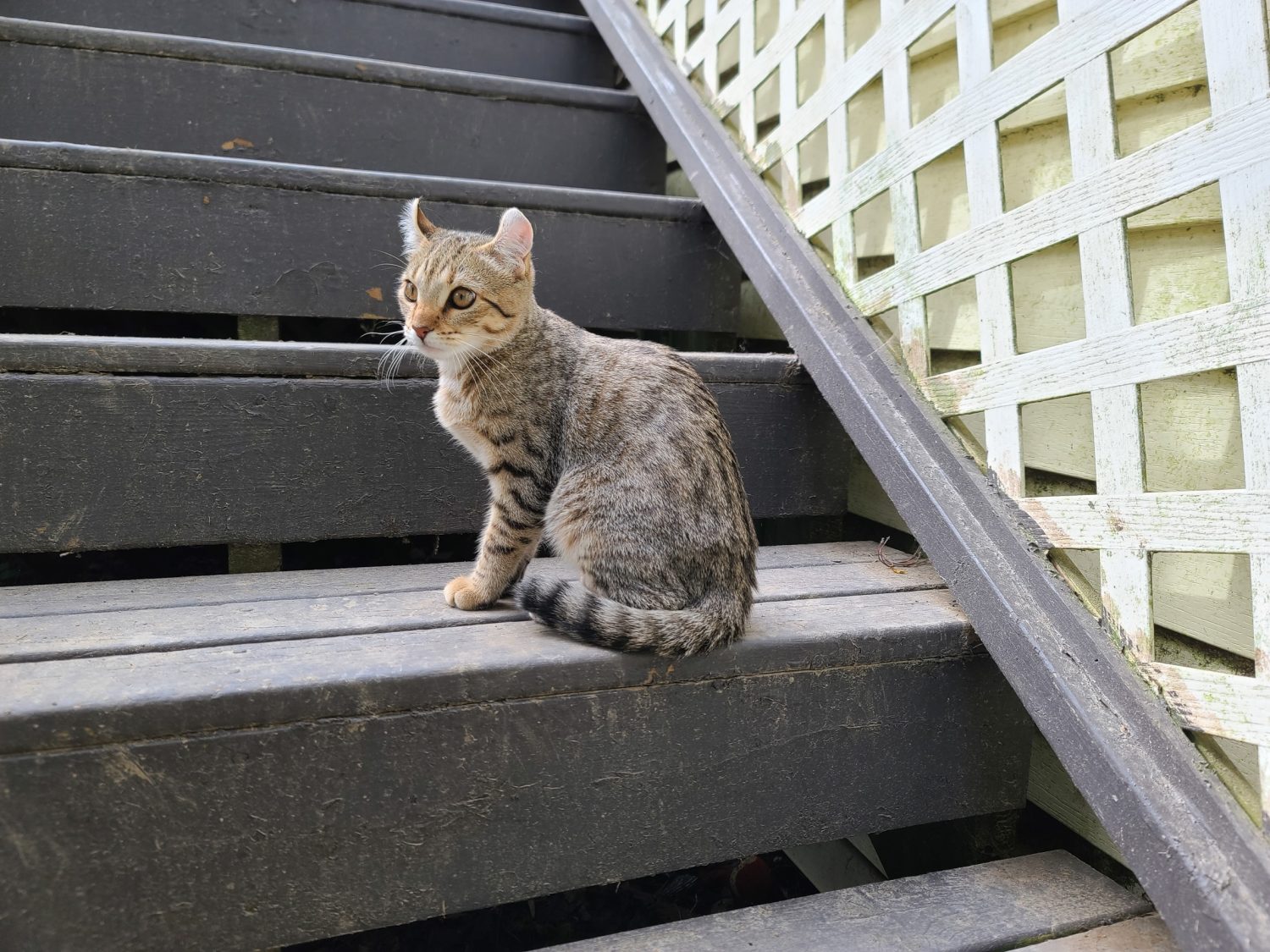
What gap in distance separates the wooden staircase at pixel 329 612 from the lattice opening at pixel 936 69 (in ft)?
1.89

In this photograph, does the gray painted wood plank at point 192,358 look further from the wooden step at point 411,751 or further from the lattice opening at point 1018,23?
the lattice opening at point 1018,23

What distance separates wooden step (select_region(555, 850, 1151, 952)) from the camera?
1.07 m

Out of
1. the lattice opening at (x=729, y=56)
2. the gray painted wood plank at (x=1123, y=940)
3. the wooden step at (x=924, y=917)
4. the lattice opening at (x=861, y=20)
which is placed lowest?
the gray painted wood plank at (x=1123, y=940)

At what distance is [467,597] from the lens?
4.34 feet

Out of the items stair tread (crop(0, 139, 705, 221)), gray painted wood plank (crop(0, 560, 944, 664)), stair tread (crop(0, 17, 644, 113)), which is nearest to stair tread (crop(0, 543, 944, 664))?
gray painted wood plank (crop(0, 560, 944, 664))

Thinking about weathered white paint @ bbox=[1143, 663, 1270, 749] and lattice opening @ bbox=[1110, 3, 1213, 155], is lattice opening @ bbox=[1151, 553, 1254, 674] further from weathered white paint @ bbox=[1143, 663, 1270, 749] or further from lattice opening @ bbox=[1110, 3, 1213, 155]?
lattice opening @ bbox=[1110, 3, 1213, 155]

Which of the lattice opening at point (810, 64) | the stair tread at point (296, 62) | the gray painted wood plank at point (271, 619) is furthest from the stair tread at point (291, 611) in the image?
the stair tread at point (296, 62)

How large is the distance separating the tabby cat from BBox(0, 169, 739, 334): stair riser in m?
0.31

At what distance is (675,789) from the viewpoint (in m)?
1.18

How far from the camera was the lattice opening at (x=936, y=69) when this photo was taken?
5.97 feet

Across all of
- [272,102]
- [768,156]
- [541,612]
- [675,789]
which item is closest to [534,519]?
[541,612]

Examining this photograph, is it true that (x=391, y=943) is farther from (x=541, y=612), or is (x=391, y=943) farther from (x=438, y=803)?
(x=541, y=612)

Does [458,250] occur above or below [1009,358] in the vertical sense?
above

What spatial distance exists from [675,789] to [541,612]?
30 cm
